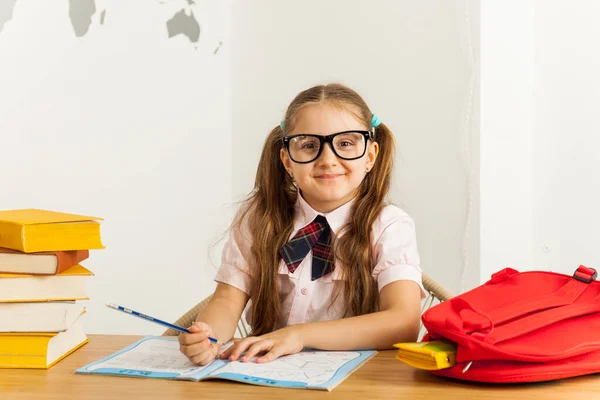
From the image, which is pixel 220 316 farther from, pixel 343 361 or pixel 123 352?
pixel 343 361

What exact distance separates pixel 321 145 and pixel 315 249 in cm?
22

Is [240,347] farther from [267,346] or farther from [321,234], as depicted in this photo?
[321,234]

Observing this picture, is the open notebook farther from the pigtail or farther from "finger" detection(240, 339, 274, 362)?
the pigtail

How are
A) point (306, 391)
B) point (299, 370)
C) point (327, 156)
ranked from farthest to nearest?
point (327, 156) < point (299, 370) < point (306, 391)

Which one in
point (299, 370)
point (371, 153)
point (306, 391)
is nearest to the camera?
point (306, 391)

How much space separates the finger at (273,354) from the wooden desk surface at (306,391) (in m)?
0.10

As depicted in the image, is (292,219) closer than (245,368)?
No

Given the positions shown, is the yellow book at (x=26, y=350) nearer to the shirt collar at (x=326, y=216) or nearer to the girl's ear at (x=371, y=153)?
the shirt collar at (x=326, y=216)

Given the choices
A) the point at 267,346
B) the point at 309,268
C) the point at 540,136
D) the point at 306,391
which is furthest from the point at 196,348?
the point at 540,136

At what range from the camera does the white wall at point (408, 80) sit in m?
2.49

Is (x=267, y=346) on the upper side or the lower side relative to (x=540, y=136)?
lower

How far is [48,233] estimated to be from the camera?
118cm

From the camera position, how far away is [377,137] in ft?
5.46

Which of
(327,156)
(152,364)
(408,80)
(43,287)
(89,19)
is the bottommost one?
(152,364)
